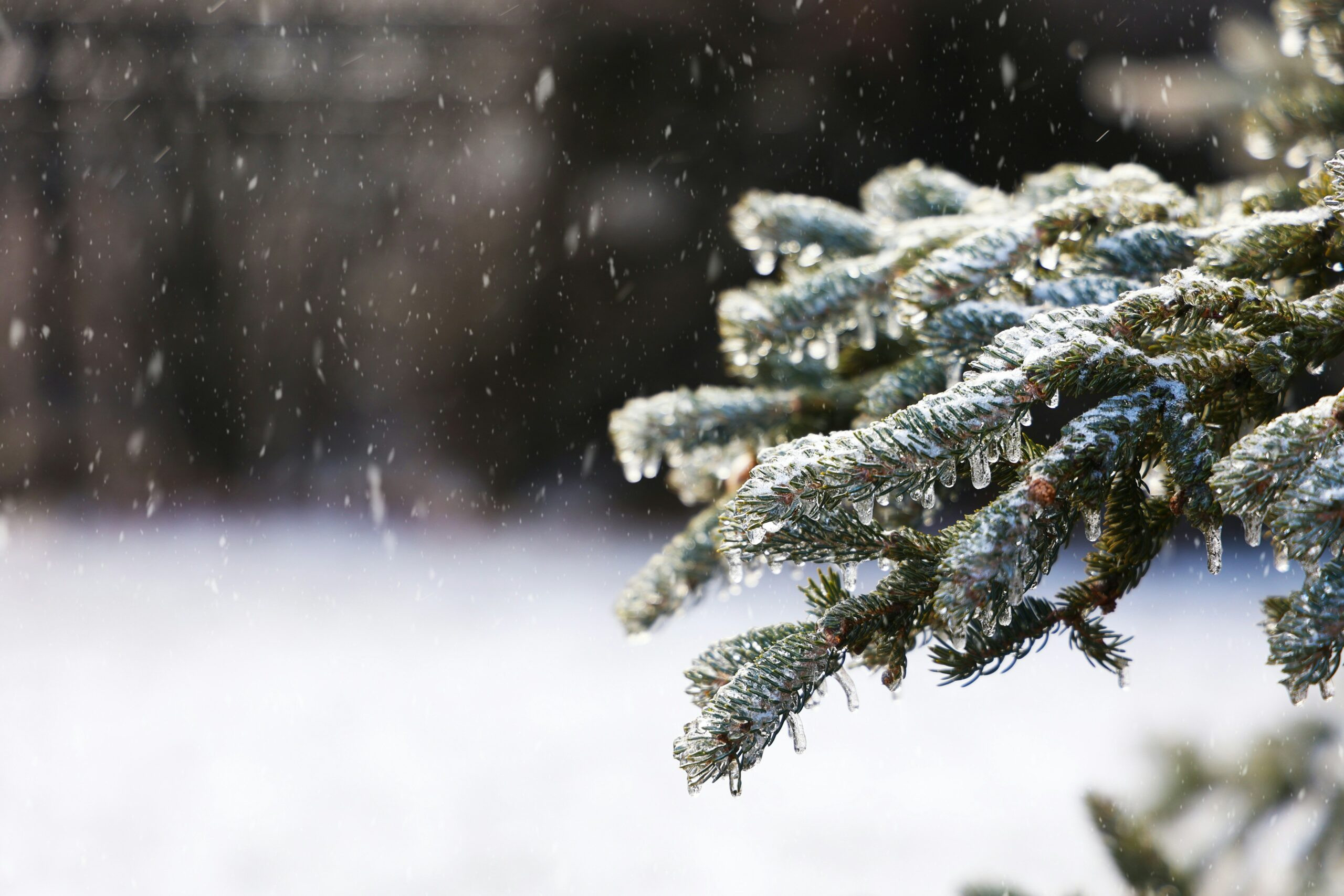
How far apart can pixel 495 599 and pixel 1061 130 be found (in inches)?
104

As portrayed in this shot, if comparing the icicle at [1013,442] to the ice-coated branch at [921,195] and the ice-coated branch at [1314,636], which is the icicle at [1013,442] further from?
the ice-coated branch at [921,195]

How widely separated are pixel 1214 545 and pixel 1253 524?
0.36 feet

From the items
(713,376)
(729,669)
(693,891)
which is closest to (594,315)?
(713,376)

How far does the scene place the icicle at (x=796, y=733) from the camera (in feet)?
1.75

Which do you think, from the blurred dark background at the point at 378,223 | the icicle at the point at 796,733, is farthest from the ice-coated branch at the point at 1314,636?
the blurred dark background at the point at 378,223

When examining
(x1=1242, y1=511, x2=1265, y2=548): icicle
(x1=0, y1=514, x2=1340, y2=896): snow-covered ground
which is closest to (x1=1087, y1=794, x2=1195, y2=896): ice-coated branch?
(x1=0, y1=514, x2=1340, y2=896): snow-covered ground

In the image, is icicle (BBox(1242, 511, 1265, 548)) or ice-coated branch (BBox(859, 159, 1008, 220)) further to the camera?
ice-coated branch (BBox(859, 159, 1008, 220))

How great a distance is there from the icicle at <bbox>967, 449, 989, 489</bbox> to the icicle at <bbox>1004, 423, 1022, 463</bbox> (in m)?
0.01

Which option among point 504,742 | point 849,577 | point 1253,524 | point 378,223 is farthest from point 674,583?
point 378,223

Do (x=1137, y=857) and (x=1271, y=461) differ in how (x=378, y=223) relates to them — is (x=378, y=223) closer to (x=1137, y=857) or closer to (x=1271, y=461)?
(x=1137, y=857)

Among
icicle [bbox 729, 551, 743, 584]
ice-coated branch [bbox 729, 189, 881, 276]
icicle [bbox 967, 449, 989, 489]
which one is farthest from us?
ice-coated branch [bbox 729, 189, 881, 276]

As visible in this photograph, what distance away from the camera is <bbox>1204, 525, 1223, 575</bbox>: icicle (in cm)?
53

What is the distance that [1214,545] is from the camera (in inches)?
21.2

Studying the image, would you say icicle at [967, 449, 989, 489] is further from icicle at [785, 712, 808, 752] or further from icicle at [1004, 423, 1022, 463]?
icicle at [785, 712, 808, 752]
